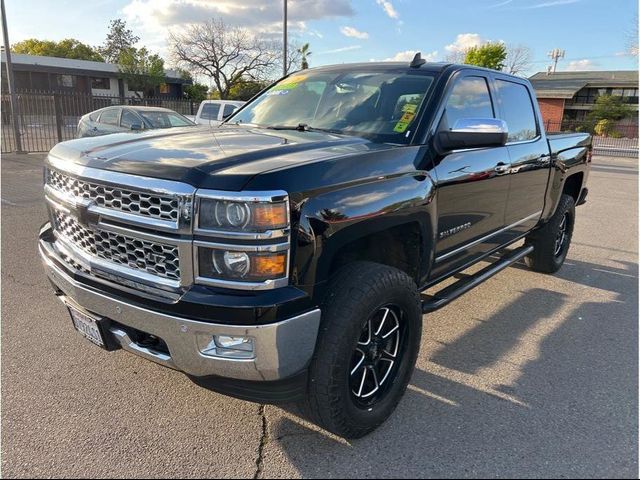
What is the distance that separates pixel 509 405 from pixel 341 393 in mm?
1188

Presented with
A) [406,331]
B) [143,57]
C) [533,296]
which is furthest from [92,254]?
[143,57]

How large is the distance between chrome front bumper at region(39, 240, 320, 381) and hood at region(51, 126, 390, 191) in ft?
1.99

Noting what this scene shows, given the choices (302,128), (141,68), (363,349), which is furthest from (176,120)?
(141,68)

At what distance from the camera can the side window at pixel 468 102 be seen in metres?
3.39

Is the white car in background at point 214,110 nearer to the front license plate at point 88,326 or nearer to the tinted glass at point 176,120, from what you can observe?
the tinted glass at point 176,120

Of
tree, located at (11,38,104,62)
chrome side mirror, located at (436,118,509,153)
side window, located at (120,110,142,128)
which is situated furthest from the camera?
tree, located at (11,38,104,62)

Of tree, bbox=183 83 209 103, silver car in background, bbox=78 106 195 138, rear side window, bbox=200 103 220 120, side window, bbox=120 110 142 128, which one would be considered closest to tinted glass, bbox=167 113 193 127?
silver car in background, bbox=78 106 195 138

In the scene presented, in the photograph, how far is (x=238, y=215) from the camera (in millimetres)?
2086

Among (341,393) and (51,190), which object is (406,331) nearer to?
(341,393)

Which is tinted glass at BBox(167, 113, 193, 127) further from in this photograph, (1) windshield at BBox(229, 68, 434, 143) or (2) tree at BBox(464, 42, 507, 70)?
(2) tree at BBox(464, 42, 507, 70)

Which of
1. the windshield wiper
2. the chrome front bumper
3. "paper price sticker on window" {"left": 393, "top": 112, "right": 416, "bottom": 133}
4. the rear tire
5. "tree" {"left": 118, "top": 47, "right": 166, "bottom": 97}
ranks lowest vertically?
the rear tire

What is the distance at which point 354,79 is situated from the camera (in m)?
3.70

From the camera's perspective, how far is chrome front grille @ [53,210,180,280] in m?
2.25

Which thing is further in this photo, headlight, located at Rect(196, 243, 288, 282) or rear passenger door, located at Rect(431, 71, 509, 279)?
rear passenger door, located at Rect(431, 71, 509, 279)
